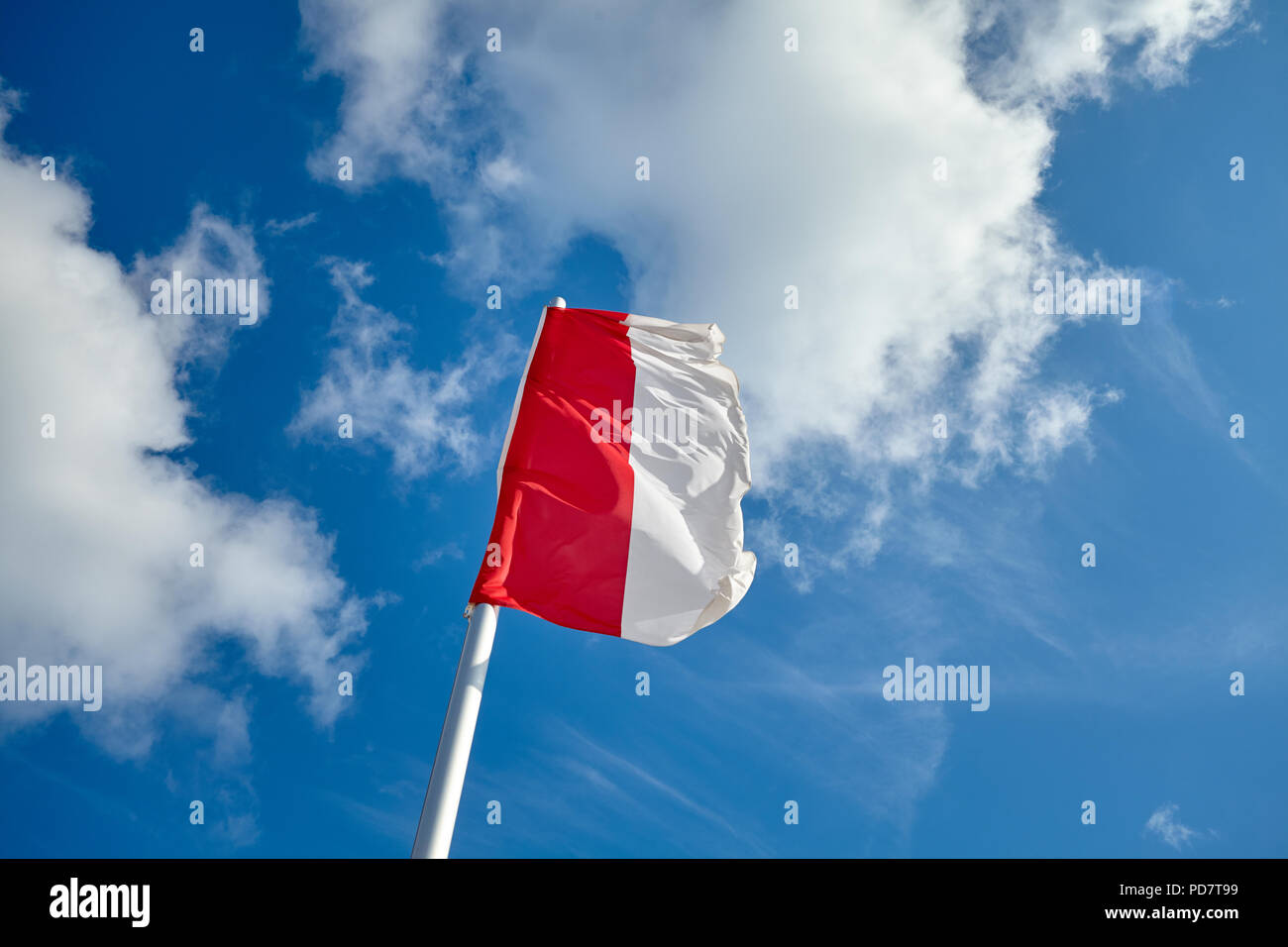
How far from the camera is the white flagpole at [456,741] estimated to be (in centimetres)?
990

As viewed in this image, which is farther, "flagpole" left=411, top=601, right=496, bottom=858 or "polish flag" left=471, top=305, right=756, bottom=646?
"polish flag" left=471, top=305, right=756, bottom=646

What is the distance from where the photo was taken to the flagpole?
990cm

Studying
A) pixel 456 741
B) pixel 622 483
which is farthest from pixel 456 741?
pixel 622 483

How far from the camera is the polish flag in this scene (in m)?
12.8

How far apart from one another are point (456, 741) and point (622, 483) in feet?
15.7

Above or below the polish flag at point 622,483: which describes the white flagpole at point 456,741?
below

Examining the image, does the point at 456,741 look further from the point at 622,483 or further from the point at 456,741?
the point at 622,483

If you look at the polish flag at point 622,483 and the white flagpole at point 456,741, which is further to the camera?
the polish flag at point 622,483

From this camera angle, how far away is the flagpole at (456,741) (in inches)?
390

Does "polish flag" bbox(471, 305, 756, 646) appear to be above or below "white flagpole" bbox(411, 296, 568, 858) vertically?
above

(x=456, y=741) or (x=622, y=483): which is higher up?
(x=622, y=483)

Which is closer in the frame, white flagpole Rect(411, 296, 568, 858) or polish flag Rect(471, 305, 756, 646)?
white flagpole Rect(411, 296, 568, 858)

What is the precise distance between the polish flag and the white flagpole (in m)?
0.53

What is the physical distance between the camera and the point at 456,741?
1047 centimetres
